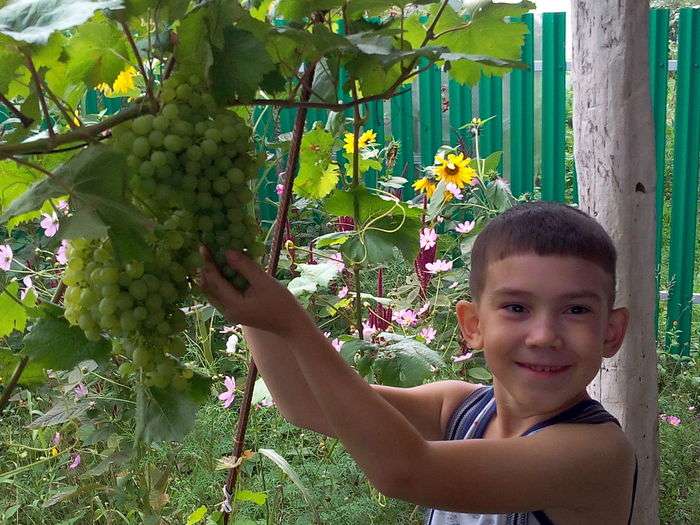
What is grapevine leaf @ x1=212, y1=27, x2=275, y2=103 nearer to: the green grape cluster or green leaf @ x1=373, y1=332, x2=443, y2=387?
the green grape cluster

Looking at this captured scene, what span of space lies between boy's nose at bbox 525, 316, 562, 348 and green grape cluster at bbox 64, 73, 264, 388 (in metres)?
0.56

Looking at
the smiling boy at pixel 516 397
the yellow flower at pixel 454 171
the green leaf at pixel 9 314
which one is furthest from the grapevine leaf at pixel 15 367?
the yellow flower at pixel 454 171

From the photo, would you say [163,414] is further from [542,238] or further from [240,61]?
[542,238]

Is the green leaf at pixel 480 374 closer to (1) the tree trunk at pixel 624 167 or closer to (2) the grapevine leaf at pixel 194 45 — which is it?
(1) the tree trunk at pixel 624 167

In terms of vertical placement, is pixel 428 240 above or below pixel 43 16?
above

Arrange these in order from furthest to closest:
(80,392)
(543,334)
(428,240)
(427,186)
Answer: (427,186)
(428,240)
(80,392)
(543,334)

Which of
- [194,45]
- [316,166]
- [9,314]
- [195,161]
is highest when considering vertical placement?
[316,166]

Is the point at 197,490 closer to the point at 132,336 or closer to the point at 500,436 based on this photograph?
the point at 500,436

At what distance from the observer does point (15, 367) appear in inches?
36.5

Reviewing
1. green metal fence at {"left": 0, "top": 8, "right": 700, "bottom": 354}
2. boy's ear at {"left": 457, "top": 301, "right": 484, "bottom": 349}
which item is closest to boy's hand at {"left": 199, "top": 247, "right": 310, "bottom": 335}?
boy's ear at {"left": 457, "top": 301, "right": 484, "bottom": 349}

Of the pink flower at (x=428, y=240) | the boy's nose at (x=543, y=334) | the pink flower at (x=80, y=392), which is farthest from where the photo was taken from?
the pink flower at (x=428, y=240)

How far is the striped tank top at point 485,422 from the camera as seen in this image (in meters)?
1.21

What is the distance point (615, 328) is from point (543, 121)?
155 inches

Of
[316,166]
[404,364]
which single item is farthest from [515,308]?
[316,166]
